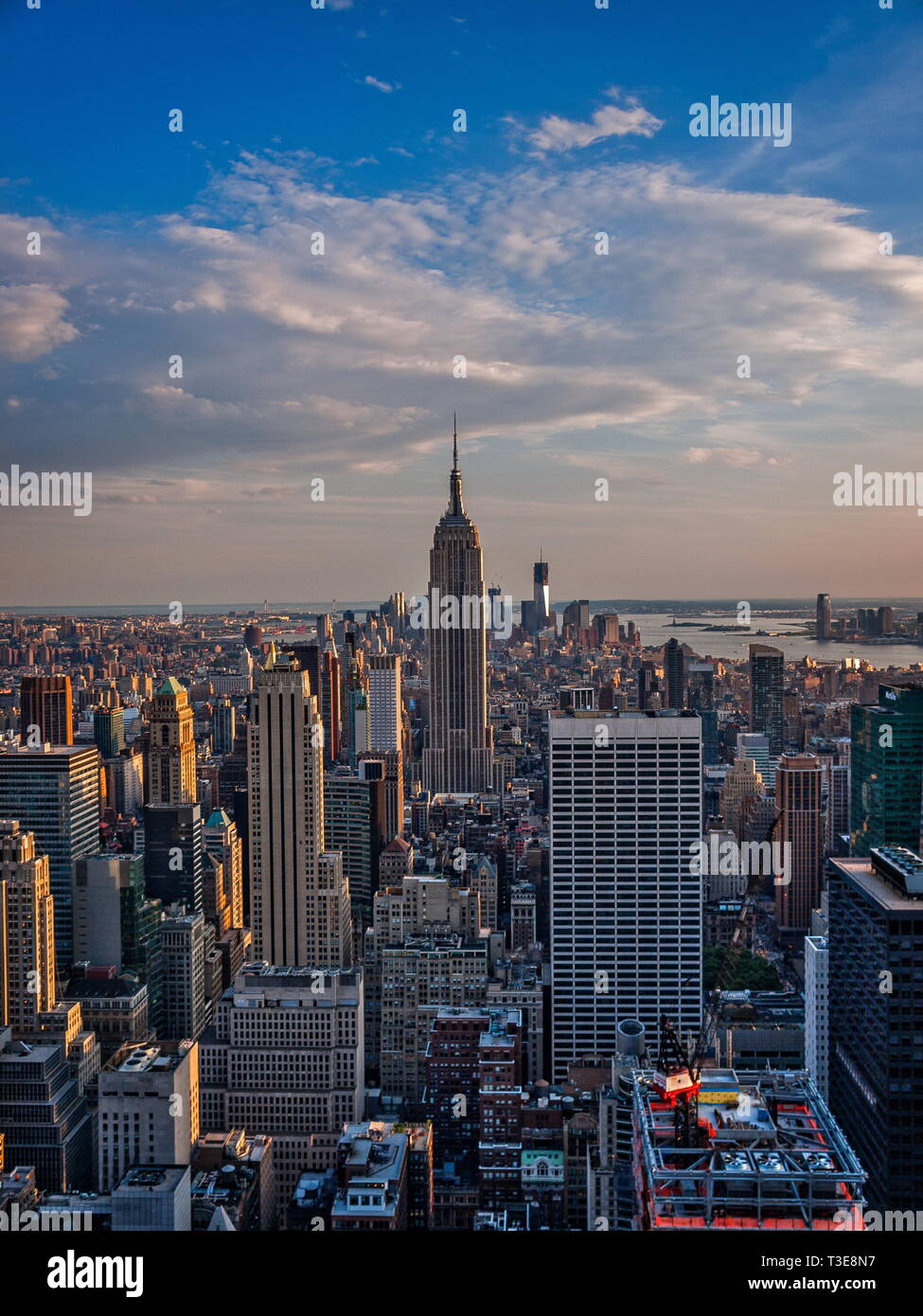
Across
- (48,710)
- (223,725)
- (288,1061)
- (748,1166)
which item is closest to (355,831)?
(223,725)

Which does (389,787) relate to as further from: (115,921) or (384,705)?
(115,921)

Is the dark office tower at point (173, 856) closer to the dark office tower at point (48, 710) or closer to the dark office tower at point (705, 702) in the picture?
the dark office tower at point (48, 710)

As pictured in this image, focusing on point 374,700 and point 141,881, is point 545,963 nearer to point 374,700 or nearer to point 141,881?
point 141,881

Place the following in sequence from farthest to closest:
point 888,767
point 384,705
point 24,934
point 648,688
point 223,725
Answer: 1. point 384,705
2. point 223,725
3. point 648,688
4. point 888,767
5. point 24,934

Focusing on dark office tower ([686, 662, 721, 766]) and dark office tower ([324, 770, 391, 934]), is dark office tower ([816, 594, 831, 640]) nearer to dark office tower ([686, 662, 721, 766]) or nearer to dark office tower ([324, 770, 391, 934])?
dark office tower ([686, 662, 721, 766])

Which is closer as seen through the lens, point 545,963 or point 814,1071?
point 814,1071
